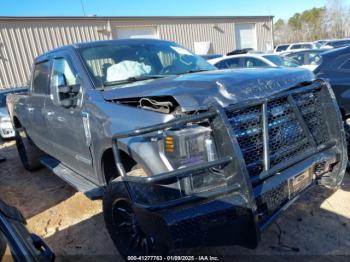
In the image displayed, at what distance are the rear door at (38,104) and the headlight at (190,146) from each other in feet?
9.17

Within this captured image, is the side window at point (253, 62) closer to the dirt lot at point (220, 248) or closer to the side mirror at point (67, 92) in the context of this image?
the dirt lot at point (220, 248)

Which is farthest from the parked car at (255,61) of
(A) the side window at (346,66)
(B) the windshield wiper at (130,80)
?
(B) the windshield wiper at (130,80)

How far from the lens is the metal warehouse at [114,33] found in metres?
16.6

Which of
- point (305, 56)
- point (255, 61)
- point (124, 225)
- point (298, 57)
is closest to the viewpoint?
point (124, 225)

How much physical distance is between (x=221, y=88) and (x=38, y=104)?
327 cm

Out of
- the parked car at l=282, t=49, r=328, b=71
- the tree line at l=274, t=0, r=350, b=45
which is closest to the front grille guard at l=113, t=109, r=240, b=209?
the parked car at l=282, t=49, r=328, b=71

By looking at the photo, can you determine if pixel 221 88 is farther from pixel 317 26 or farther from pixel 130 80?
pixel 317 26

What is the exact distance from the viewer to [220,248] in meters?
3.13

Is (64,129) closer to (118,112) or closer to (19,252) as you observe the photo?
(118,112)

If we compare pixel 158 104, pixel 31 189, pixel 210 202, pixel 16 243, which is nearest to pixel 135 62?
pixel 158 104

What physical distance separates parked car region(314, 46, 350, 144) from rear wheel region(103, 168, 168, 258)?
2861mm

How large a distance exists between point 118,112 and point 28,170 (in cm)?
425

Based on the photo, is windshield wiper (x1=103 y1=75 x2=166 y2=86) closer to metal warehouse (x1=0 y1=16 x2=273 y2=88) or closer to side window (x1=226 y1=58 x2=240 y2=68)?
side window (x1=226 y1=58 x2=240 y2=68)

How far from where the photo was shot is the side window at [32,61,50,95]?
15.3 ft
